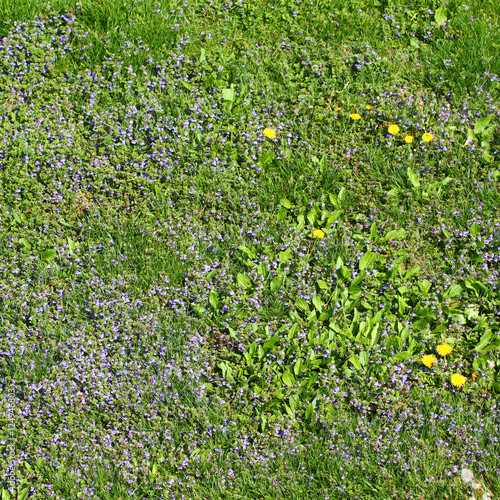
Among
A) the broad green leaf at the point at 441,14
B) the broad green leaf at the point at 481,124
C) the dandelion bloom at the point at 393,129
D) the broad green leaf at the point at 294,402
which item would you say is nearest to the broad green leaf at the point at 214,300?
the broad green leaf at the point at 294,402

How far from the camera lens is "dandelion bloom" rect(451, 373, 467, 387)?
354 centimetres

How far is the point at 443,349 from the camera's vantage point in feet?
12.0

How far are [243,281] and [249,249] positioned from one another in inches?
10.4

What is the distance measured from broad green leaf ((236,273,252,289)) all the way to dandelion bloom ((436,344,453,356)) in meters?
1.26

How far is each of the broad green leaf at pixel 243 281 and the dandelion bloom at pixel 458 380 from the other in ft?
4.54

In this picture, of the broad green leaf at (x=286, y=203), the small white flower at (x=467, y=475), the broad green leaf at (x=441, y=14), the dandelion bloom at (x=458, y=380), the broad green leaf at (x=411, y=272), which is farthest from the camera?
the broad green leaf at (x=441, y=14)

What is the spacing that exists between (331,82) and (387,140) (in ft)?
2.44

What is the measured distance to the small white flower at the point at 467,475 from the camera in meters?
3.18

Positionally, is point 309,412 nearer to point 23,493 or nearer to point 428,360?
point 428,360

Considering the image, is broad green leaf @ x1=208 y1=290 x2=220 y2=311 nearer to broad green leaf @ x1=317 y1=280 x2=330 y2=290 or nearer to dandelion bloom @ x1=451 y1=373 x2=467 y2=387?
broad green leaf @ x1=317 y1=280 x2=330 y2=290

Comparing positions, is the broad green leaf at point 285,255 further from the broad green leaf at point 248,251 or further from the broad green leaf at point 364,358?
the broad green leaf at point 364,358

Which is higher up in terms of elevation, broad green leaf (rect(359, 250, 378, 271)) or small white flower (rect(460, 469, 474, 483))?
broad green leaf (rect(359, 250, 378, 271))

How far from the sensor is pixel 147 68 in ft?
15.9

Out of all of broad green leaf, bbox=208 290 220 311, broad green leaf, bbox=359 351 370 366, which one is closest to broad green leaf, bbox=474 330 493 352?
broad green leaf, bbox=359 351 370 366
